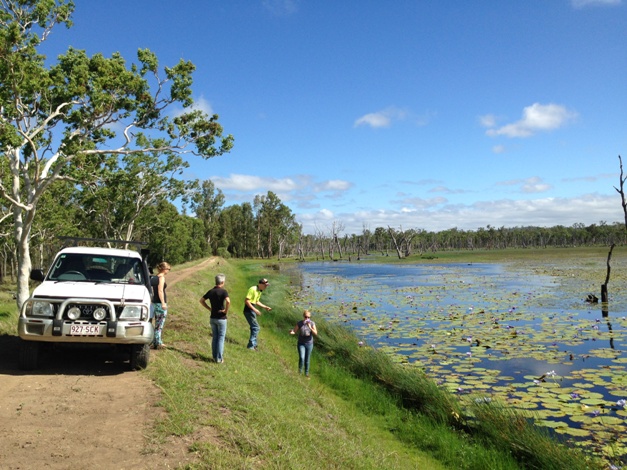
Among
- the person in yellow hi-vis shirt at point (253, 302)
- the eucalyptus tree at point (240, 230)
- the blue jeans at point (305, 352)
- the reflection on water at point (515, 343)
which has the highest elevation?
the eucalyptus tree at point (240, 230)

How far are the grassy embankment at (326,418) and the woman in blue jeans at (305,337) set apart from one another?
39 cm

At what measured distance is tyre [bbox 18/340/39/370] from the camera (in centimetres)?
759

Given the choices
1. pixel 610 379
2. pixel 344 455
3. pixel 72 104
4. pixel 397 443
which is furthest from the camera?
pixel 72 104

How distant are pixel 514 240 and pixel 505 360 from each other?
642 ft

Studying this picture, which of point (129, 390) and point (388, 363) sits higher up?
point (129, 390)

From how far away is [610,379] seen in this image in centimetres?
1029

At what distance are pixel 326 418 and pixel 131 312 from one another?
12.6 feet

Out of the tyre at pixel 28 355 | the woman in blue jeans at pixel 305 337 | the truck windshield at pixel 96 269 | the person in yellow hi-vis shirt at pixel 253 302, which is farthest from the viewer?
the person in yellow hi-vis shirt at pixel 253 302

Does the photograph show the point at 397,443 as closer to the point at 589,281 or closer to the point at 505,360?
the point at 505,360

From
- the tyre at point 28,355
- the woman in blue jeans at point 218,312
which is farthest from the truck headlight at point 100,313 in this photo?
the woman in blue jeans at point 218,312

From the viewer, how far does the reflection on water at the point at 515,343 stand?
9.27 m

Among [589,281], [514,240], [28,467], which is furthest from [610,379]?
[514,240]

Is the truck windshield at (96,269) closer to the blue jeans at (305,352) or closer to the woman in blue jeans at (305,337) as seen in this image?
the woman in blue jeans at (305,337)

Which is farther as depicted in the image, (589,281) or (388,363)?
(589,281)
